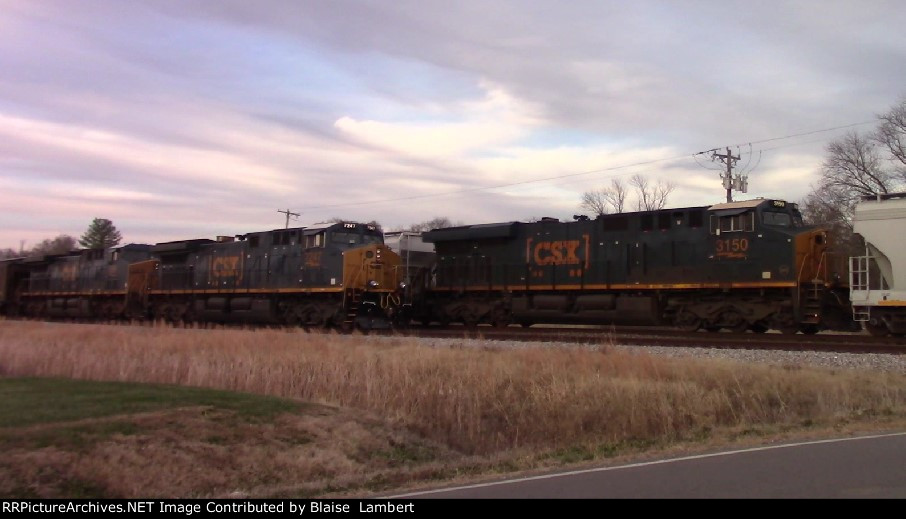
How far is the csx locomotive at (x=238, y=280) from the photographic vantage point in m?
26.4

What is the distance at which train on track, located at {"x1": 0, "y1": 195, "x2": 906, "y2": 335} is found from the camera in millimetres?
19625

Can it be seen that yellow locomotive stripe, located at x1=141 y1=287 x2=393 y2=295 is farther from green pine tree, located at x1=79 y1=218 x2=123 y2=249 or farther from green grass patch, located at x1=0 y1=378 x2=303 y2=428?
green pine tree, located at x1=79 y1=218 x2=123 y2=249

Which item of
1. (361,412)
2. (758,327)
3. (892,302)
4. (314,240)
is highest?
(314,240)

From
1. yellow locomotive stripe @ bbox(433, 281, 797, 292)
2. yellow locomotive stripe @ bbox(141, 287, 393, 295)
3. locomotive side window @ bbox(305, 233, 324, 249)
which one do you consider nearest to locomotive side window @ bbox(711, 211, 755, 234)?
yellow locomotive stripe @ bbox(433, 281, 797, 292)

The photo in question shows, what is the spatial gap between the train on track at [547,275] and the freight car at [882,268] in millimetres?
34

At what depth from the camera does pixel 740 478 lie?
6625 mm

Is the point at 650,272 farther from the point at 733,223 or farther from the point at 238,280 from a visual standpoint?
the point at 238,280

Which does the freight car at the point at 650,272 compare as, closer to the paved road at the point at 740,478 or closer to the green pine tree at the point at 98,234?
the paved road at the point at 740,478

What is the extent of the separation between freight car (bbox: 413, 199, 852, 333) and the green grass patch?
14488 mm

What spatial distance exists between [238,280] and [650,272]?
1766 cm

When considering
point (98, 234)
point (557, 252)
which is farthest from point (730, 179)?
point (98, 234)
